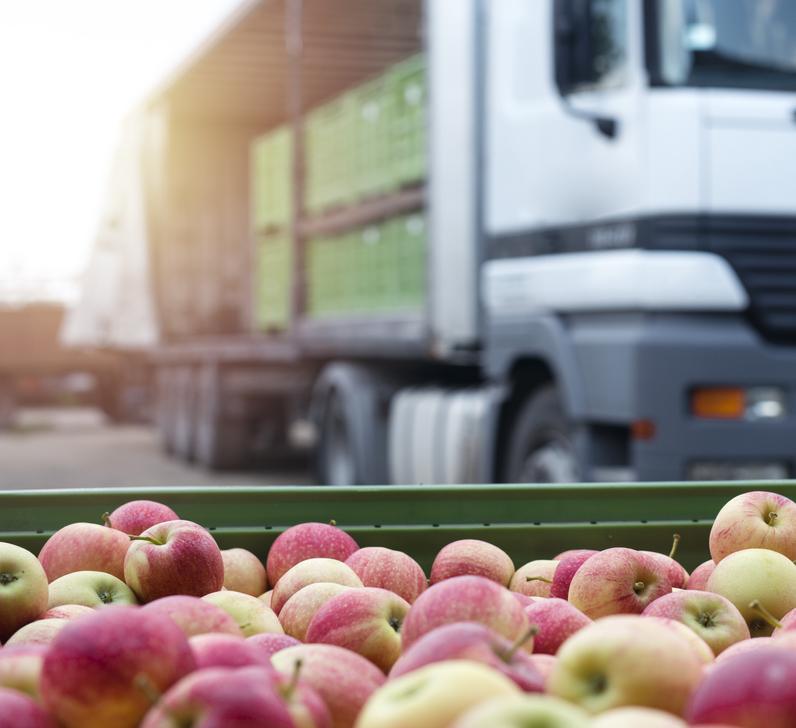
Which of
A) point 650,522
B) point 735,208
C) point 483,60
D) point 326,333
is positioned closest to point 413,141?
point 483,60

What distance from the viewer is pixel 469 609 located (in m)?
1.91

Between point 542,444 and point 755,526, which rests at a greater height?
point 755,526

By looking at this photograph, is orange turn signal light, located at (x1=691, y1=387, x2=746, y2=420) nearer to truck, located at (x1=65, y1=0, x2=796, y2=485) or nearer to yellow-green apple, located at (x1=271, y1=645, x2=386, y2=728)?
truck, located at (x1=65, y1=0, x2=796, y2=485)

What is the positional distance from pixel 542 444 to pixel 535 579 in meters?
4.76

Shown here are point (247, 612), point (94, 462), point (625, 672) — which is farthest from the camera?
point (94, 462)

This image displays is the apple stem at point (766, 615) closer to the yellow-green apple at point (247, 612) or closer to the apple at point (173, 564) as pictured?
the yellow-green apple at point (247, 612)

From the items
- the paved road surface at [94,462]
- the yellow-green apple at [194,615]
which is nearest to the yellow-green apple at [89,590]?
the yellow-green apple at [194,615]

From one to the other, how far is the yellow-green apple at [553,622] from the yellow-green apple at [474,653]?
361 millimetres

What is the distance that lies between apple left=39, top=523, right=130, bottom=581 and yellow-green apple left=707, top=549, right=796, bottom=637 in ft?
3.34

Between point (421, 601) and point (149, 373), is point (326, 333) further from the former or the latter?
point (149, 373)

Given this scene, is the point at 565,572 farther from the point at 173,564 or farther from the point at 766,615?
the point at 173,564

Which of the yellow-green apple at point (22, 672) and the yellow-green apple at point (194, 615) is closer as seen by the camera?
the yellow-green apple at point (22, 672)

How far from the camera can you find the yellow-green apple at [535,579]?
8.43ft

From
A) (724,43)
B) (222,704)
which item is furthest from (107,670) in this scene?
(724,43)
